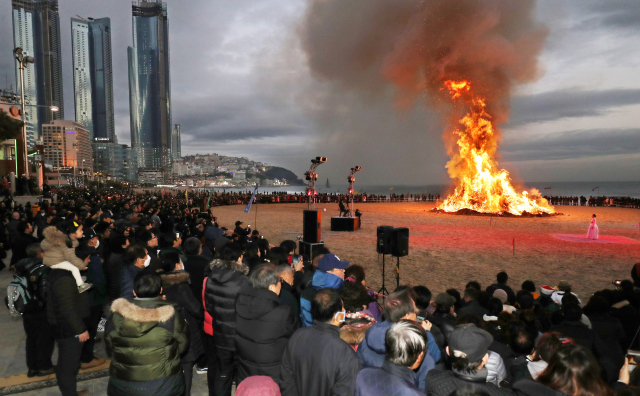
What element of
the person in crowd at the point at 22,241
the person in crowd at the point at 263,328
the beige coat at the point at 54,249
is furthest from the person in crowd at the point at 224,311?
the person in crowd at the point at 22,241

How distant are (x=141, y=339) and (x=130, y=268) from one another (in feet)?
5.61

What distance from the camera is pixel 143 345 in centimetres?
264

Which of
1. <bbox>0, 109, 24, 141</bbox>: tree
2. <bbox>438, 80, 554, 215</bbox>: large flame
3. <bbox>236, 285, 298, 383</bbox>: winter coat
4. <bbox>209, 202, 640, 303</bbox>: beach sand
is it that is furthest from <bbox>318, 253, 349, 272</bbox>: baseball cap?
<bbox>438, 80, 554, 215</bbox>: large flame

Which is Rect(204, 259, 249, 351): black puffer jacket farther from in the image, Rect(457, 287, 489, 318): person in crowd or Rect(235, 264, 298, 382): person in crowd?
Rect(457, 287, 489, 318): person in crowd

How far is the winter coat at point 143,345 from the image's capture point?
2.62m

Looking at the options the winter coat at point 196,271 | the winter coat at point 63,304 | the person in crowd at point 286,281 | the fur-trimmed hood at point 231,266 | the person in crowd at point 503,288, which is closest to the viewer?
the person in crowd at point 286,281

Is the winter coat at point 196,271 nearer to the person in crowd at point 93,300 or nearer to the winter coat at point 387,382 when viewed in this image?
the person in crowd at point 93,300

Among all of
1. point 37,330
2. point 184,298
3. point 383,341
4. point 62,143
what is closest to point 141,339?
point 184,298

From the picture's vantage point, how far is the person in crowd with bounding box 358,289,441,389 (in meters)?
2.36

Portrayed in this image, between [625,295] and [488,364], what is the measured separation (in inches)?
170

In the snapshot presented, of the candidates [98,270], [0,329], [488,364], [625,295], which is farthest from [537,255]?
[0,329]

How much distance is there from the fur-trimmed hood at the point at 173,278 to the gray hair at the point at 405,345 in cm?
254

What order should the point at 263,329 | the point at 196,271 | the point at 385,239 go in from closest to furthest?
the point at 263,329, the point at 196,271, the point at 385,239

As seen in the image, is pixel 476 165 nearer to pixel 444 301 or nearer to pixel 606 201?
pixel 606 201
